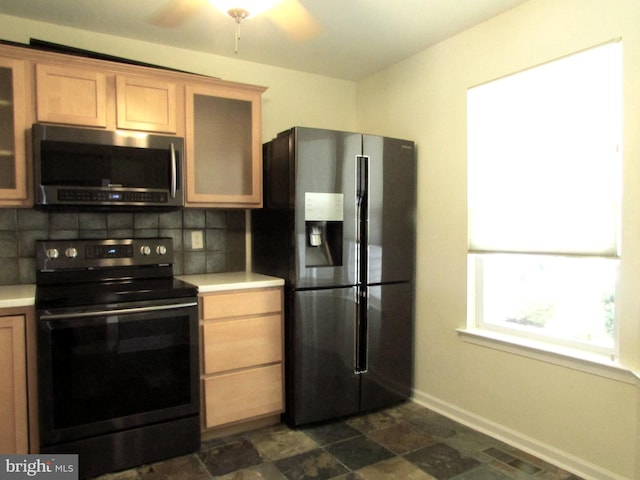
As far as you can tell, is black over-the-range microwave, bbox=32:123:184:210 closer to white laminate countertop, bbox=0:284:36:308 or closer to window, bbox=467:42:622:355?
white laminate countertop, bbox=0:284:36:308

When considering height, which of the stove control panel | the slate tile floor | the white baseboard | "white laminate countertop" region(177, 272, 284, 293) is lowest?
the slate tile floor

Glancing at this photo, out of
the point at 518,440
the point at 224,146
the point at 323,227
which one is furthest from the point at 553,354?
the point at 224,146

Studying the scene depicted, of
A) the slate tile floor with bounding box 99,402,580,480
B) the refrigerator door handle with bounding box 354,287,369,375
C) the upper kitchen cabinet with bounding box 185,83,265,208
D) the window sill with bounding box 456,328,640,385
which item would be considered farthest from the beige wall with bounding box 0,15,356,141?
the slate tile floor with bounding box 99,402,580,480

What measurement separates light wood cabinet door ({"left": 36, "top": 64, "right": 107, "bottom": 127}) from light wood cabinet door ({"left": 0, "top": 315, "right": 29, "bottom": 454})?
990 mm

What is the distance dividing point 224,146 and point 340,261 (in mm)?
972

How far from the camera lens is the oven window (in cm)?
201

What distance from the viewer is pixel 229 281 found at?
252 cm

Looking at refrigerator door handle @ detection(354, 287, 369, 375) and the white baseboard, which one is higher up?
refrigerator door handle @ detection(354, 287, 369, 375)

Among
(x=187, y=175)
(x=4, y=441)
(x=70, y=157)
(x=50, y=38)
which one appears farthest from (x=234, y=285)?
(x=50, y=38)

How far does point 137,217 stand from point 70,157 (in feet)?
1.93

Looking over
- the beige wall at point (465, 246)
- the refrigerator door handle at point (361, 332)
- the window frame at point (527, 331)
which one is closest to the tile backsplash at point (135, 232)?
the refrigerator door handle at point (361, 332)

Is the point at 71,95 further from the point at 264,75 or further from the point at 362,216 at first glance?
the point at 362,216

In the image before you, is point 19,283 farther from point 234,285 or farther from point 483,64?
point 483,64

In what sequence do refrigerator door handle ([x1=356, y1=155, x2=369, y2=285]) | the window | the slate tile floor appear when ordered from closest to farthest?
the window
the slate tile floor
refrigerator door handle ([x1=356, y1=155, x2=369, y2=285])
